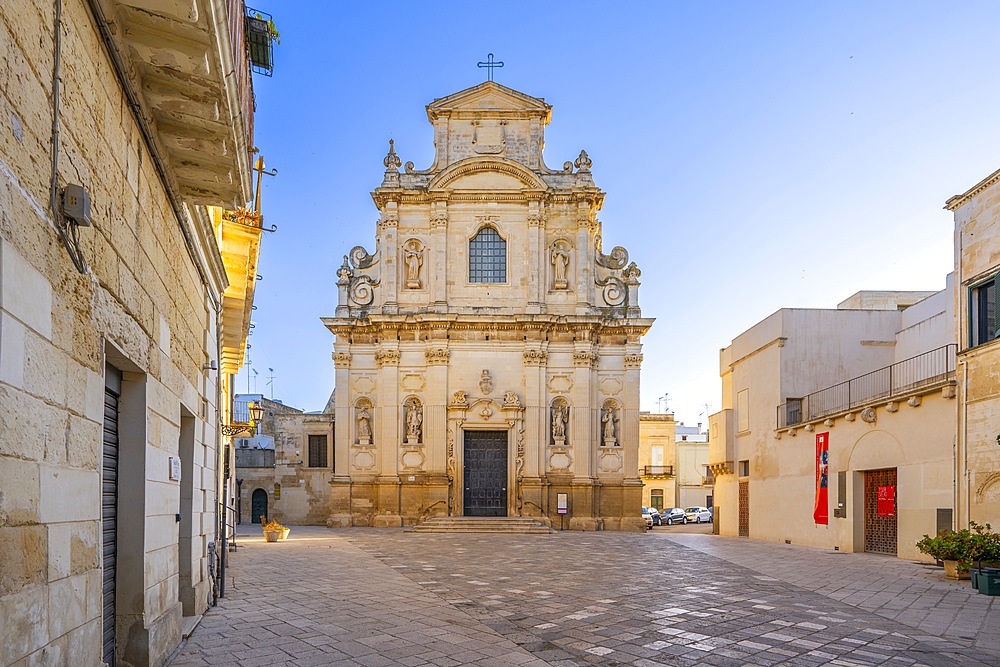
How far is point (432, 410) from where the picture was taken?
98.1ft

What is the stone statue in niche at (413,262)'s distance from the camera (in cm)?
3072

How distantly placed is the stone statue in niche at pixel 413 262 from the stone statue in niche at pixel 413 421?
4764 millimetres

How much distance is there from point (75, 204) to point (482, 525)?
24.4 m

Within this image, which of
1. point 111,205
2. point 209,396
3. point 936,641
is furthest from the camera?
point 209,396

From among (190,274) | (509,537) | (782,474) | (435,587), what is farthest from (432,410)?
(190,274)

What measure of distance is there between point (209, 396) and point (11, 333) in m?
7.34

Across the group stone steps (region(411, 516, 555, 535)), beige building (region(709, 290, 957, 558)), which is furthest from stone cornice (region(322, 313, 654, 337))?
stone steps (region(411, 516, 555, 535))

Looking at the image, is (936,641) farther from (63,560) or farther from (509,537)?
(509,537)

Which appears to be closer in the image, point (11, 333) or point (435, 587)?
point (11, 333)

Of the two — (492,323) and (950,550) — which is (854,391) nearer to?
(950,550)

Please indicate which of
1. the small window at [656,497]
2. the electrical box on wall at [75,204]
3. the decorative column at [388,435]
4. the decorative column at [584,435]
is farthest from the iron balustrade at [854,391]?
the small window at [656,497]

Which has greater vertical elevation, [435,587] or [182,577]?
[182,577]

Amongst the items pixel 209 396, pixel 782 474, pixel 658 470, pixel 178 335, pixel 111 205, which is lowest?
pixel 658 470

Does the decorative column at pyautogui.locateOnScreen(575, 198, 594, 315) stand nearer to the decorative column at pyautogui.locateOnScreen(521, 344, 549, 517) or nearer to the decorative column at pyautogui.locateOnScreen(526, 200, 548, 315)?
the decorative column at pyautogui.locateOnScreen(526, 200, 548, 315)
